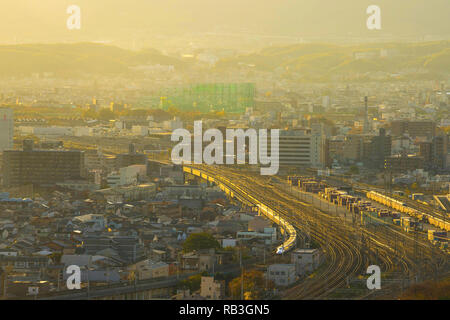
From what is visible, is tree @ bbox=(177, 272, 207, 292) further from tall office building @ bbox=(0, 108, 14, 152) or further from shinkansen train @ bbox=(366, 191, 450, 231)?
tall office building @ bbox=(0, 108, 14, 152)

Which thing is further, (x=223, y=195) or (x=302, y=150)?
(x=302, y=150)

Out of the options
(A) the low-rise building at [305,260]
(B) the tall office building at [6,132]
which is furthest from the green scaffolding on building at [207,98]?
(A) the low-rise building at [305,260]

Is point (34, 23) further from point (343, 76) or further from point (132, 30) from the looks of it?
→ point (343, 76)

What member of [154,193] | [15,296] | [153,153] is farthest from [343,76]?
[15,296]

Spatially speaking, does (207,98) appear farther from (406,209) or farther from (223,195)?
(406,209)

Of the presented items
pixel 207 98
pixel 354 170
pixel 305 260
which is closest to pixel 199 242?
pixel 305 260

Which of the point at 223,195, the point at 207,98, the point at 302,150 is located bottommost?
the point at 223,195

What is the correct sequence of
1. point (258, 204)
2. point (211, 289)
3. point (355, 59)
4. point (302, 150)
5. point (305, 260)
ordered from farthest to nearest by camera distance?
point (355, 59)
point (302, 150)
point (258, 204)
point (305, 260)
point (211, 289)
